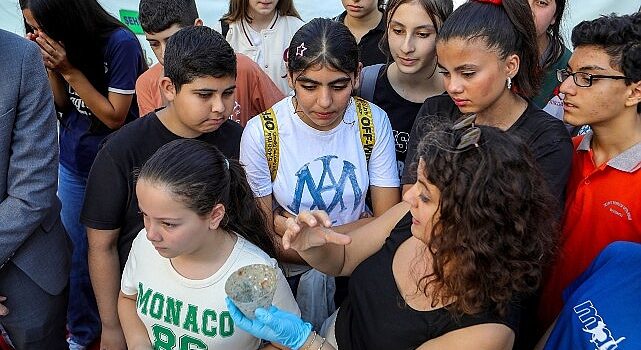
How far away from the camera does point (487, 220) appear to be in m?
1.28

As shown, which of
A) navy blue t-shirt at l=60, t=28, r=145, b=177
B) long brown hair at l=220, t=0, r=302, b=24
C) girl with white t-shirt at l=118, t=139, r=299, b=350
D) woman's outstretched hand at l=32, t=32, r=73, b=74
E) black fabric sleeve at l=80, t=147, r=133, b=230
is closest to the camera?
girl with white t-shirt at l=118, t=139, r=299, b=350

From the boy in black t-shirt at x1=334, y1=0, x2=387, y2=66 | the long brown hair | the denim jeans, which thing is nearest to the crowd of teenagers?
the boy in black t-shirt at x1=334, y1=0, x2=387, y2=66

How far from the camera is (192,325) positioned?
1576 mm

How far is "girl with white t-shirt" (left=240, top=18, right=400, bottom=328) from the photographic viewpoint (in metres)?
1.87

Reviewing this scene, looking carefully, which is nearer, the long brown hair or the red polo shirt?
the red polo shirt

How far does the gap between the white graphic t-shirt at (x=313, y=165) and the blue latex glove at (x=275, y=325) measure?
20.8 inches

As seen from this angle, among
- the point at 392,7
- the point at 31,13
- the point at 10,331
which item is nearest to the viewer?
the point at 10,331

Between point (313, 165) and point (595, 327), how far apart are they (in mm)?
960

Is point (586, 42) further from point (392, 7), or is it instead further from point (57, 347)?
point (57, 347)

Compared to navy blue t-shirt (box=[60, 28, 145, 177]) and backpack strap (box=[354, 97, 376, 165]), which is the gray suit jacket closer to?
navy blue t-shirt (box=[60, 28, 145, 177])

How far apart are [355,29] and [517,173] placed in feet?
5.89

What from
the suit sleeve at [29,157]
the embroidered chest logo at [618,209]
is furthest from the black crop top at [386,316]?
the suit sleeve at [29,157]

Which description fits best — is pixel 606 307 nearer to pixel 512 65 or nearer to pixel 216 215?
pixel 512 65

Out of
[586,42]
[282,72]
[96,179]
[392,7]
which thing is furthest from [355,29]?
[96,179]
